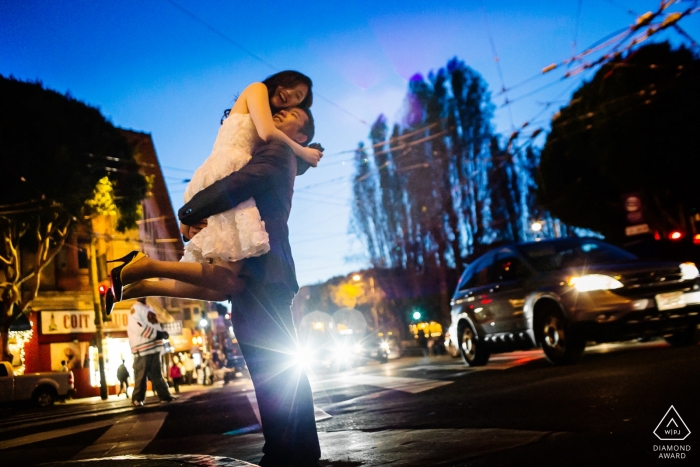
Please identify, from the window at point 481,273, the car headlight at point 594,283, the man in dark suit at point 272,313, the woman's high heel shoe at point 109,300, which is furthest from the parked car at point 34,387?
the man in dark suit at point 272,313

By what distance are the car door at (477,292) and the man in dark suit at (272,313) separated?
5838mm

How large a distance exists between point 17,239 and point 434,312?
26.3 meters

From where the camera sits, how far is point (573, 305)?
6738 mm

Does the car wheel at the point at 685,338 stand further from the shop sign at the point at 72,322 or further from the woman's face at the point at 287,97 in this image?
the shop sign at the point at 72,322

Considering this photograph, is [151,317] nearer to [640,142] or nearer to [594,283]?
[594,283]

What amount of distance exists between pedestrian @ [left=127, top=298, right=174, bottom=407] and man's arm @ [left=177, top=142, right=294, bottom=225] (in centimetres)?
692

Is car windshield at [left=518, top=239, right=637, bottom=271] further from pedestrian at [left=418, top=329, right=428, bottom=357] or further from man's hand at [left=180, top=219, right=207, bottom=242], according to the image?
pedestrian at [left=418, top=329, right=428, bottom=357]

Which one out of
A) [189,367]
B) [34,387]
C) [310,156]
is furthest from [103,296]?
[189,367]

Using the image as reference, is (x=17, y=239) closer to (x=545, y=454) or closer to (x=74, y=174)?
(x=74, y=174)

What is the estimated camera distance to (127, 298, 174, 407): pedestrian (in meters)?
9.42

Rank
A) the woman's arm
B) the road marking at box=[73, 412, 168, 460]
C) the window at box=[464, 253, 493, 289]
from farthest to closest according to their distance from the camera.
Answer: the window at box=[464, 253, 493, 289] → the road marking at box=[73, 412, 168, 460] → the woman's arm

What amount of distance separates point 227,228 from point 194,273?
24 centimetres

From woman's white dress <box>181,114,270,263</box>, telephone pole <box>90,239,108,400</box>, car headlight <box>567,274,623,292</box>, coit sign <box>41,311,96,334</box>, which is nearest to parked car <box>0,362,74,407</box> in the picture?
telephone pole <box>90,239,108,400</box>

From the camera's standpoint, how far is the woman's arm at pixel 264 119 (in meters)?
2.97
